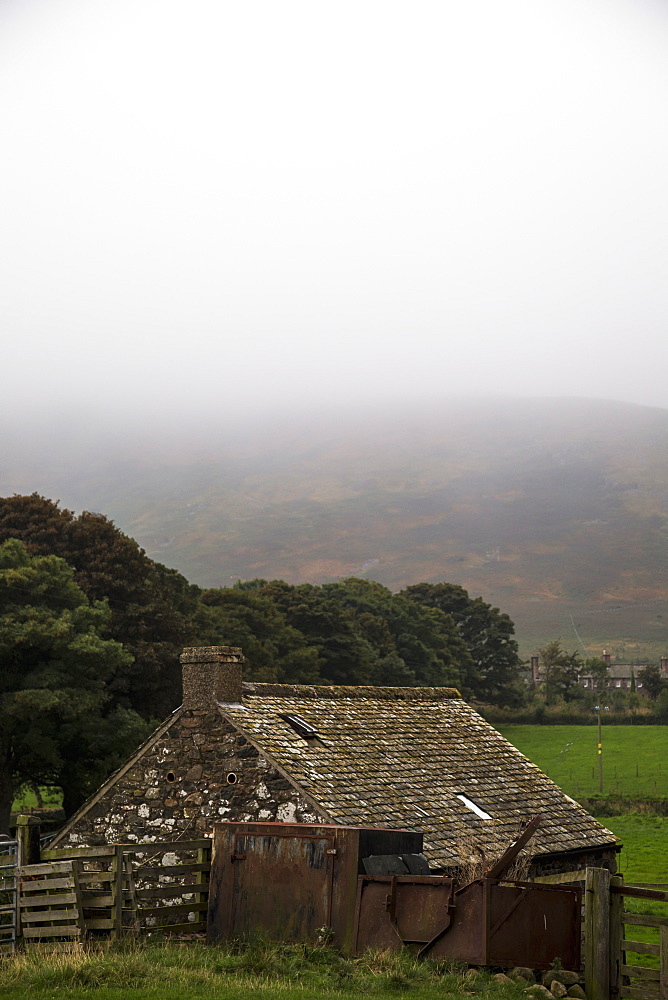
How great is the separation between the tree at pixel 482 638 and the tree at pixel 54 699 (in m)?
61.3

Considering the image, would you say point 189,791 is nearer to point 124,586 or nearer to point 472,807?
point 472,807

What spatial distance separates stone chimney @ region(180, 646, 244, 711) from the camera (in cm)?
2092

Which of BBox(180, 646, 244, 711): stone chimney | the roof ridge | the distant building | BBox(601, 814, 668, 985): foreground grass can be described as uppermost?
BBox(180, 646, 244, 711): stone chimney

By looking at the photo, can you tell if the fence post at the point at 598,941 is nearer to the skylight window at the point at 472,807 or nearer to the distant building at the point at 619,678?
the skylight window at the point at 472,807

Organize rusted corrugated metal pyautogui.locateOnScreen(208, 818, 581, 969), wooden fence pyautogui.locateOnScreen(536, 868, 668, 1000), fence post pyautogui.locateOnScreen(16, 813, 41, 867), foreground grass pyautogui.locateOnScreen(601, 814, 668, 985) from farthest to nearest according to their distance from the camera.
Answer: foreground grass pyautogui.locateOnScreen(601, 814, 668, 985) < fence post pyautogui.locateOnScreen(16, 813, 41, 867) < rusted corrugated metal pyautogui.locateOnScreen(208, 818, 581, 969) < wooden fence pyautogui.locateOnScreen(536, 868, 668, 1000)

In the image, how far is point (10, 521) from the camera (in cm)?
5372

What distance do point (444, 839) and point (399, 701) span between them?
21.6ft

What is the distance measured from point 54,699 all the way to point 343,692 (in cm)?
1459

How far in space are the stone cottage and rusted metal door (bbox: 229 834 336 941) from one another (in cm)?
355

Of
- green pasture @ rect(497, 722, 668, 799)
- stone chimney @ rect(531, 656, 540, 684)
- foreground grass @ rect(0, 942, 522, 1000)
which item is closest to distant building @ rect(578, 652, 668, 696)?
stone chimney @ rect(531, 656, 540, 684)

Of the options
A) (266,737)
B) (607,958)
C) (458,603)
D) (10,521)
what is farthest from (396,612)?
(607,958)

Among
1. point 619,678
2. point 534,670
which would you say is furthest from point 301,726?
point 534,670

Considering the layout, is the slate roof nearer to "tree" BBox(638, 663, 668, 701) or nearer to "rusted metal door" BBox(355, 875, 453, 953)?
"rusted metal door" BBox(355, 875, 453, 953)

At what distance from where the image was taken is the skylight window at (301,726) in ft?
71.3
